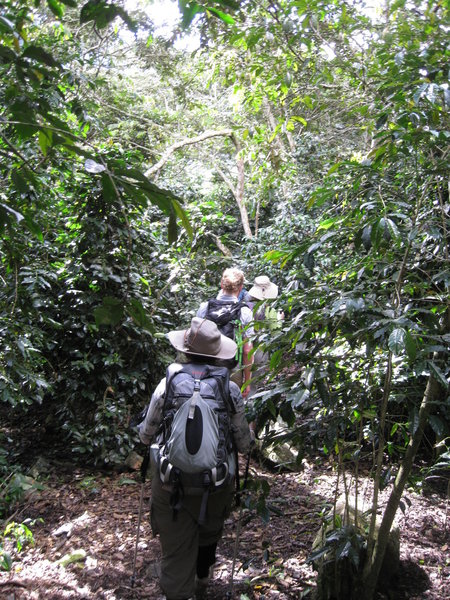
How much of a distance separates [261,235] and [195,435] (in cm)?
742

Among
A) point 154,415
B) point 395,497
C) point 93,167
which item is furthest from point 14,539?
point 93,167

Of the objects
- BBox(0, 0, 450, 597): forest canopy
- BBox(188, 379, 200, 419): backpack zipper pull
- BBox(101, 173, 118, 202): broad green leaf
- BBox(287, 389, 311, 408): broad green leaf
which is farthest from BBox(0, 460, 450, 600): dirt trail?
BBox(101, 173, 118, 202): broad green leaf

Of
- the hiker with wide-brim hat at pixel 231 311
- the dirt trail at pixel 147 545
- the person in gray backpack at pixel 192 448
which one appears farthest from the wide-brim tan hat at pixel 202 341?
the hiker with wide-brim hat at pixel 231 311

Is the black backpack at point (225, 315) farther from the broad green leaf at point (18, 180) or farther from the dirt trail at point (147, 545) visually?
the broad green leaf at point (18, 180)

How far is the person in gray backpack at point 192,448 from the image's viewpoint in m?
2.58

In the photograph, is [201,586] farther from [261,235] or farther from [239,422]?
[261,235]

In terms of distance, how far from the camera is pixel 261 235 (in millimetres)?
9695

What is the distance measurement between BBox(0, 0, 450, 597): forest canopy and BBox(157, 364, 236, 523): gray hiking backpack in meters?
0.29

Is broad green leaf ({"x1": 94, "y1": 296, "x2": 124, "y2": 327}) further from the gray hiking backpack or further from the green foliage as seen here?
the green foliage

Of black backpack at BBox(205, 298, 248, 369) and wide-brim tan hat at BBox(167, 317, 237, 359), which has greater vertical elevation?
wide-brim tan hat at BBox(167, 317, 237, 359)

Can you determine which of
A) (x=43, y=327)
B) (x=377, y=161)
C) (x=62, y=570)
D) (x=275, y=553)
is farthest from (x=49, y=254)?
(x=377, y=161)

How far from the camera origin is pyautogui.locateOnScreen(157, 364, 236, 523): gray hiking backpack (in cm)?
257

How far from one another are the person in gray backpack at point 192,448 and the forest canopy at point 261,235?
29 cm

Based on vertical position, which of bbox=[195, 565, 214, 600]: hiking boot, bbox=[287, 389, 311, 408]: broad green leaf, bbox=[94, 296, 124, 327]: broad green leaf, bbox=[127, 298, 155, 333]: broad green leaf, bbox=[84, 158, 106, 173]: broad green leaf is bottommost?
bbox=[195, 565, 214, 600]: hiking boot
